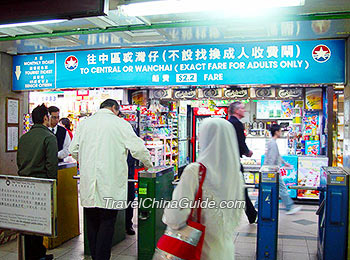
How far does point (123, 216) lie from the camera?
5164 millimetres

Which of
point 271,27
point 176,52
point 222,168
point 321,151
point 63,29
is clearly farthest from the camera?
point 321,151

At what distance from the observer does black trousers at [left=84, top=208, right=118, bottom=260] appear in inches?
141

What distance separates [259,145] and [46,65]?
6.00 meters

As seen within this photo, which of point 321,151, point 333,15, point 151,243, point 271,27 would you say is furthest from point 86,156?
point 321,151

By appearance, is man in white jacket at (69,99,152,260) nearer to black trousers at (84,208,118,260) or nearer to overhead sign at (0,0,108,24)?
black trousers at (84,208,118,260)

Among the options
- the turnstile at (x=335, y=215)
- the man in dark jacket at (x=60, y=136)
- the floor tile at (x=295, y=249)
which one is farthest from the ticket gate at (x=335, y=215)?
the man in dark jacket at (x=60, y=136)

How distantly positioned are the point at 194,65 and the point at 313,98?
450cm

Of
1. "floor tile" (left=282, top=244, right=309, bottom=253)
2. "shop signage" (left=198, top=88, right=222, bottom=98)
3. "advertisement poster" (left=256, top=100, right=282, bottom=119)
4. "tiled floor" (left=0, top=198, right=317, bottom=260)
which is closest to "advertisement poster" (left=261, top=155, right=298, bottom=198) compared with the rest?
"tiled floor" (left=0, top=198, right=317, bottom=260)

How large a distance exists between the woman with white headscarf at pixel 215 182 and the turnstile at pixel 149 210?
194 centimetres

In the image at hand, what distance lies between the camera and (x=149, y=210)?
4.09 metres

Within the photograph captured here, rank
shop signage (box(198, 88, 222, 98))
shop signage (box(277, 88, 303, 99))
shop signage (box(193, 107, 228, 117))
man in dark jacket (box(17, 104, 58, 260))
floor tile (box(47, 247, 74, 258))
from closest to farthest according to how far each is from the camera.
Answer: man in dark jacket (box(17, 104, 58, 260)) < floor tile (box(47, 247, 74, 258)) < shop signage (box(277, 88, 303, 99)) < shop signage (box(198, 88, 222, 98)) < shop signage (box(193, 107, 228, 117))

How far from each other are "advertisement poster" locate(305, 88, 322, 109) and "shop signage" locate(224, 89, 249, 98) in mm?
1363

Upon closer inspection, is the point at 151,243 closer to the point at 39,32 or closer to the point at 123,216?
the point at 123,216

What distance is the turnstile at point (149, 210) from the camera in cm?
406
